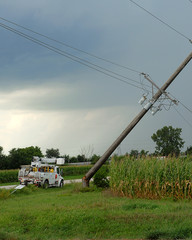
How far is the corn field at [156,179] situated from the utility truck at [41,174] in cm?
904

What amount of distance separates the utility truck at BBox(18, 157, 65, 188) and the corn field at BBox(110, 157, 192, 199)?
9.04 meters

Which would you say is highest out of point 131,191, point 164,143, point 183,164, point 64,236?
point 164,143

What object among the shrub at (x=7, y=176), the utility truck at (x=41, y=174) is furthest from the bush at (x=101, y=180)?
the shrub at (x=7, y=176)

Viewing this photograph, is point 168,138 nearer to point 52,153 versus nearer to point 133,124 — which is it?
point 52,153

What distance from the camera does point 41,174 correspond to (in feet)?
87.9

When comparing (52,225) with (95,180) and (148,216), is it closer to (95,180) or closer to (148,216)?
(148,216)

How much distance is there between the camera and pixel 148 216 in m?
12.0

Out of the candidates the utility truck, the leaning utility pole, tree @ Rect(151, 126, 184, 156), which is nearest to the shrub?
the utility truck

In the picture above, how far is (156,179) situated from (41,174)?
11.5 m

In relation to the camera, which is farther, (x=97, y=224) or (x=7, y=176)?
(x=7, y=176)

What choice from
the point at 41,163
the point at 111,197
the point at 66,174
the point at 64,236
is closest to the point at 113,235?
the point at 64,236

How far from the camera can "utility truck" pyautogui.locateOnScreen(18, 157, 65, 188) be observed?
2670 cm

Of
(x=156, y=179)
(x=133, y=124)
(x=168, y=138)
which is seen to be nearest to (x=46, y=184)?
(x=133, y=124)

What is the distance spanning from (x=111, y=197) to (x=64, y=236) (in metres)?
8.40
